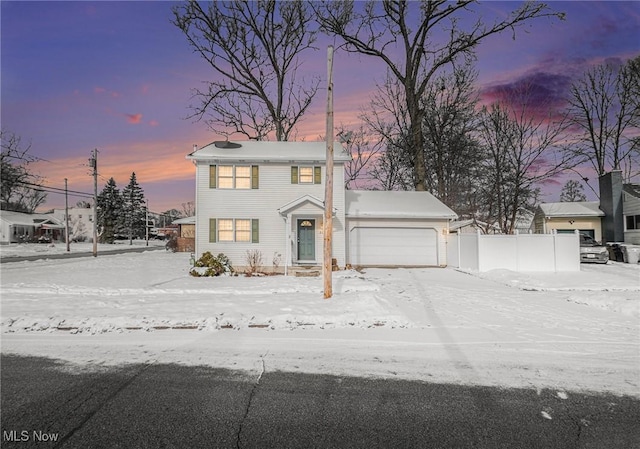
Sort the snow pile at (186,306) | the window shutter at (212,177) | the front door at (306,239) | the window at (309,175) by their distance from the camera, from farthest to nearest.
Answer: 1. the front door at (306,239)
2. the window at (309,175)
3. the window shutter at (212,177)
4. the snow pile at (186,306)

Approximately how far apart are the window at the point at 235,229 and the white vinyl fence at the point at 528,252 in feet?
34.1

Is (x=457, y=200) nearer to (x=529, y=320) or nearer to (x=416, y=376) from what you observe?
(x=529, y=320)

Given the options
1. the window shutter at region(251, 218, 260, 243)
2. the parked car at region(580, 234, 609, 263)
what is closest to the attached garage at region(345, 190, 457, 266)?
the window shutter at region(251, 218, 260, 243)

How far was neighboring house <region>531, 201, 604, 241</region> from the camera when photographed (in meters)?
25.4

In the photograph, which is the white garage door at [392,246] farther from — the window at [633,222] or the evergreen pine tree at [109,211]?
the evergreen pine tree at [109,211]

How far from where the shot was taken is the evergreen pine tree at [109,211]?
188 feet

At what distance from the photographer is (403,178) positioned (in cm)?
2991

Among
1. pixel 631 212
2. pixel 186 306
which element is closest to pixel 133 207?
pixel 186 306

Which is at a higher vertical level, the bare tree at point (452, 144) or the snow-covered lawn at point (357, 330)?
the bare tree at point (452, 144)

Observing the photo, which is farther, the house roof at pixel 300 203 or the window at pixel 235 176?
the window at pixel 235 176

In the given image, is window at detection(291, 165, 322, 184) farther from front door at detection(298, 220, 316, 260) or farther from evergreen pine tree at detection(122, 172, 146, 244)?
evergreen pine tree at detection(122, 172, 146, 244)

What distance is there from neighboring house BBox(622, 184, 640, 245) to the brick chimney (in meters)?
0.37

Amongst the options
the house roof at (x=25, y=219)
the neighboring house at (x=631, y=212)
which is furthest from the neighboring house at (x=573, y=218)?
the house roof at (x=25, y=219)
